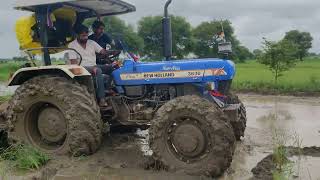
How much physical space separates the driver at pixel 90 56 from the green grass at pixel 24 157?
1240 millimetres

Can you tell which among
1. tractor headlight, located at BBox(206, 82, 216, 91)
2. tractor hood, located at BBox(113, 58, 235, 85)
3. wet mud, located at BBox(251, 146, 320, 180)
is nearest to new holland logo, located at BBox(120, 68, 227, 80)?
tractor hood, located at BBox(113, 58, 235, 85)

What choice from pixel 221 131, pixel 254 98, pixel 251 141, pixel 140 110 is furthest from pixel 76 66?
pixel 254 98

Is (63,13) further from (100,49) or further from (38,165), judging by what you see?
(38,165)

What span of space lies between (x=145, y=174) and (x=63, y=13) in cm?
315

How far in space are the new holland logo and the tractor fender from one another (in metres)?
0.67

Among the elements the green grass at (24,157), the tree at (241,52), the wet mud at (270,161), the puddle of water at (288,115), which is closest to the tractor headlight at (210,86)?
the wet mud at (270,161)

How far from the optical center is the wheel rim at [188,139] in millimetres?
6590

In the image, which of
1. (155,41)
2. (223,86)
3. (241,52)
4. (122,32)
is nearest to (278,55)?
(155,41)

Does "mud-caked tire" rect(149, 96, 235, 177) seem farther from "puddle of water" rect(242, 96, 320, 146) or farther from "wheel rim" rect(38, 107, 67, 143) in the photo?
"puddle of water" rect(242, 96, 320, 146)

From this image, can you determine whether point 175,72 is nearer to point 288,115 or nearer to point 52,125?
point 52,125

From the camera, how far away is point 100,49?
26.8 ft

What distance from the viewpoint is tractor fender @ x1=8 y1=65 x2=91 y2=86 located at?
7.36 metres

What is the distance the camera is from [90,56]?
796 centimetres

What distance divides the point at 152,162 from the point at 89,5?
300 cm
